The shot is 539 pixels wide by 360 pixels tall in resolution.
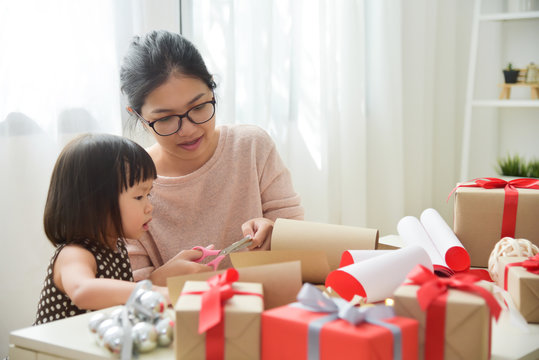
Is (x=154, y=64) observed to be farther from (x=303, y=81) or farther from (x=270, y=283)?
(x=303, y=81)

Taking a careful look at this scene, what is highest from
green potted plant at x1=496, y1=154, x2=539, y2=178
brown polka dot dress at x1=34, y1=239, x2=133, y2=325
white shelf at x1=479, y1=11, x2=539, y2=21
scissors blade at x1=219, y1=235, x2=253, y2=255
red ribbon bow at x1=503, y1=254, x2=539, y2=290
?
white shelf at x1=479, y1=11, x2=539, y2=21

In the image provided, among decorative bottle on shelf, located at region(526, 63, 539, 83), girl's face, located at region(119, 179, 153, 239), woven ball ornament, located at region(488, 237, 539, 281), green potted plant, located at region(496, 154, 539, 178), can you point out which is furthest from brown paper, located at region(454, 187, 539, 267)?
decorative bottle on shelf, located at region(526, 63, 539, 83)

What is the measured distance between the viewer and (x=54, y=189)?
1183mm

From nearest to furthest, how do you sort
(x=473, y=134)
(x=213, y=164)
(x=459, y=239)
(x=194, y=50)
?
1. (x=459, y=239)
2. (x=194, y=50)
3. (x=213, y=164)
4. (x=473, y=134)

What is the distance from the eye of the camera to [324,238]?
1.17 m

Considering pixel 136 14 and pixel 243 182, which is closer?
pixel 243 182

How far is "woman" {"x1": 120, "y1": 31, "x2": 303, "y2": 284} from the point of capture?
139 centimetres

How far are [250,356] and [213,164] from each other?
91cm

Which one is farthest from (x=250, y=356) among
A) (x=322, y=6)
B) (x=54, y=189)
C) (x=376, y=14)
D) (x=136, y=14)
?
(x=376, y=14)

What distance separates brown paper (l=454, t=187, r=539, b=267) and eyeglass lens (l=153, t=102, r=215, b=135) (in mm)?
605

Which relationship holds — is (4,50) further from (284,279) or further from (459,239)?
(459,239)

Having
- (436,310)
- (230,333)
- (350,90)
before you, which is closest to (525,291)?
(436,310)

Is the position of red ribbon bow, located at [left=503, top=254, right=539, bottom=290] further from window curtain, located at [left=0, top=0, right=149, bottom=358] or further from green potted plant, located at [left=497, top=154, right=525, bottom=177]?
green potted plant, located at [left=497, top=154, right=525, bottom=177]

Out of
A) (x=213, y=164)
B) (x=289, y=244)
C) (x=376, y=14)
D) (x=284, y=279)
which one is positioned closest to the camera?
(x=284, y=279)
